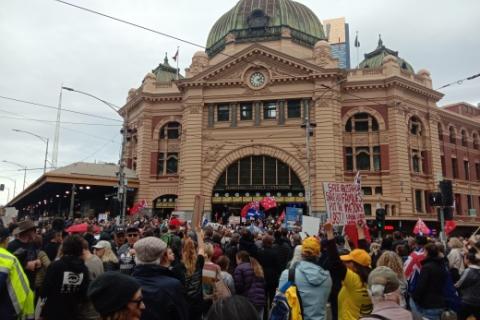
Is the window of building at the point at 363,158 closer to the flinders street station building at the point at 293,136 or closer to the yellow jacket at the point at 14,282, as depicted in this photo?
the flinders street station building at the point at 293,136

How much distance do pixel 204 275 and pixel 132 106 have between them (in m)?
44.7

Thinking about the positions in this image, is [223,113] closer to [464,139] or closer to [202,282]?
[464,139]

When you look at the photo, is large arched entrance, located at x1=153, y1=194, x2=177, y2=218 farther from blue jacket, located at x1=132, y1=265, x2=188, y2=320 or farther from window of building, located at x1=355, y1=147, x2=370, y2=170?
blue jacket, located at x1=132, y1=265, x2=188, y2=320

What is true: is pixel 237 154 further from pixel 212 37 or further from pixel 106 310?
pixel 106 310

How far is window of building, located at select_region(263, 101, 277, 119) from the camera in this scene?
131 ft

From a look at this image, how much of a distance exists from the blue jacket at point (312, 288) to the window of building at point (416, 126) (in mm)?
38623

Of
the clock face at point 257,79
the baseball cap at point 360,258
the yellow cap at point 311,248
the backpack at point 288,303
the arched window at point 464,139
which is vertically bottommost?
the backpack at point 288,303

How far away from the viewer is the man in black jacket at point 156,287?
3.98 m

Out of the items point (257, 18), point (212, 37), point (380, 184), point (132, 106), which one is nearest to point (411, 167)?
point (380, 184)

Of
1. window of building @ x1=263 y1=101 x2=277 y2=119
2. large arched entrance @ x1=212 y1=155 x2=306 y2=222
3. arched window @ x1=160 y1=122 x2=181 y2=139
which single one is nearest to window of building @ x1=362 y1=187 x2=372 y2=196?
large arched entrance @ x1=212 y1=155 x2=306 y2=222

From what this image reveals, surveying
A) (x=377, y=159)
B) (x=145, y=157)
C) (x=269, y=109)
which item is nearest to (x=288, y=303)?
(x=269, y=109)

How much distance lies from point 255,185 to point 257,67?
11.8m

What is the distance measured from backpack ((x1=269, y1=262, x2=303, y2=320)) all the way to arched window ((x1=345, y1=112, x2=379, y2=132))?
117ft

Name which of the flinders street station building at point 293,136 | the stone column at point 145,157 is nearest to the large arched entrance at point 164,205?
the flinders street station building at point 293,136
